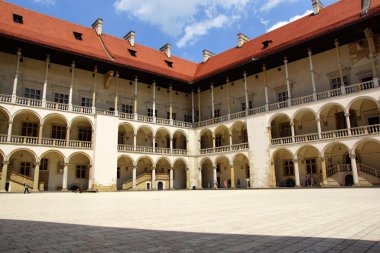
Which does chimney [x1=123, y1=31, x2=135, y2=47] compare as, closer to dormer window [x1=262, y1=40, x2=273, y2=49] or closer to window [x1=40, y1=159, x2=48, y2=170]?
dormer window [x1=262, y1=40, x2=273, y2=49]

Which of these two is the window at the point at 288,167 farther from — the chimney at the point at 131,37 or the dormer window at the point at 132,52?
the chimney at the point at 131,37

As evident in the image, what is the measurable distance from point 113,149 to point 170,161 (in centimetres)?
691

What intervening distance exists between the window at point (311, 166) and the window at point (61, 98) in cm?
2301

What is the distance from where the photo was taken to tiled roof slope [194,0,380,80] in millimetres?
24156

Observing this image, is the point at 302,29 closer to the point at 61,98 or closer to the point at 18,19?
the point at 61,98

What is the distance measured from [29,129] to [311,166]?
24989 mm

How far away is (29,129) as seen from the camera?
2516 cm

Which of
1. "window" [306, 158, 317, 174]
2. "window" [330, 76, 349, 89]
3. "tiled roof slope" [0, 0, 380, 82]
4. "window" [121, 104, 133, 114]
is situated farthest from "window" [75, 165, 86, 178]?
"window" [330, 76, 349, 89]

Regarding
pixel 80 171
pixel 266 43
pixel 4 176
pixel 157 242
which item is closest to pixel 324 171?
pixel 266 43

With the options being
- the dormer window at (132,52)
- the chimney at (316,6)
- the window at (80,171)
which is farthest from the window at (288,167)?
the dormer window at (132,52)

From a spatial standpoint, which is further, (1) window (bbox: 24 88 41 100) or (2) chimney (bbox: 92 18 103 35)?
(2) chimney (bbox: 92 18 103 35)

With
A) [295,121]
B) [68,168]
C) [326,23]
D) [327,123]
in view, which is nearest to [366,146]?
[327,123]

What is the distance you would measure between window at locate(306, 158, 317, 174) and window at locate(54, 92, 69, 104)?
23009mm

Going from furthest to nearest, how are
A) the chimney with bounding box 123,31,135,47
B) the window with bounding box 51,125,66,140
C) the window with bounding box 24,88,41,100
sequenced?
the chimney with bounding box 123,31,135,47
the window with bounding box 51,125,66,140
the window with bounding box 24,88,41,100
